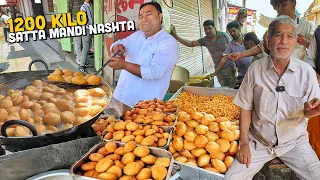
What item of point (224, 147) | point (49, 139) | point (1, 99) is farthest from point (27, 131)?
point (224, 147)

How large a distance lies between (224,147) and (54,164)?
48.6 inches

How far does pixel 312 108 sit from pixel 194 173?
102 centimetres

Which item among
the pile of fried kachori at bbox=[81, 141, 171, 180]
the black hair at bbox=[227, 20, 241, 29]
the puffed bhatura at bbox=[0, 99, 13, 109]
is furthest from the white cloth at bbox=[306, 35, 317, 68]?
the puffed bhatura at bbox=[0, 99, 13, 109]

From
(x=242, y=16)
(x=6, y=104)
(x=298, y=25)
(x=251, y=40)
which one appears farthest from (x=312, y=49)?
(x=6, y=104)

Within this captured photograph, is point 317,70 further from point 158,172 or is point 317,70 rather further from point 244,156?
point 158,172

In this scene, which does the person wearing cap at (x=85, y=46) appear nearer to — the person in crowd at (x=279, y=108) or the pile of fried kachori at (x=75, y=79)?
the pile of fried kachori at (x=75, y=79)

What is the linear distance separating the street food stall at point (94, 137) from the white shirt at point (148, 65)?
17.3 inches

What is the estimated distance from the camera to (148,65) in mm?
2498

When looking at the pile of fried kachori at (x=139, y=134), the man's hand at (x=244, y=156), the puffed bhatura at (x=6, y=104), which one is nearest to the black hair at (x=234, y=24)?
the man's hand at (x=244, y=156)

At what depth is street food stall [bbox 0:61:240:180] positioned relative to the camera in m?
1.28

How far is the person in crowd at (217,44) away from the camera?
404cm

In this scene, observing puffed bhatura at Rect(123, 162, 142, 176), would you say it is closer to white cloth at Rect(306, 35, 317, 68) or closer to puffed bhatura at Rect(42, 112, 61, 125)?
puffed bhatura at Rect(42, 112, 61, 125)

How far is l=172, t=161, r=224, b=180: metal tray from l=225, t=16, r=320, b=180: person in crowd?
20 centimetres

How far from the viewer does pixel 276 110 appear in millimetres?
1924
